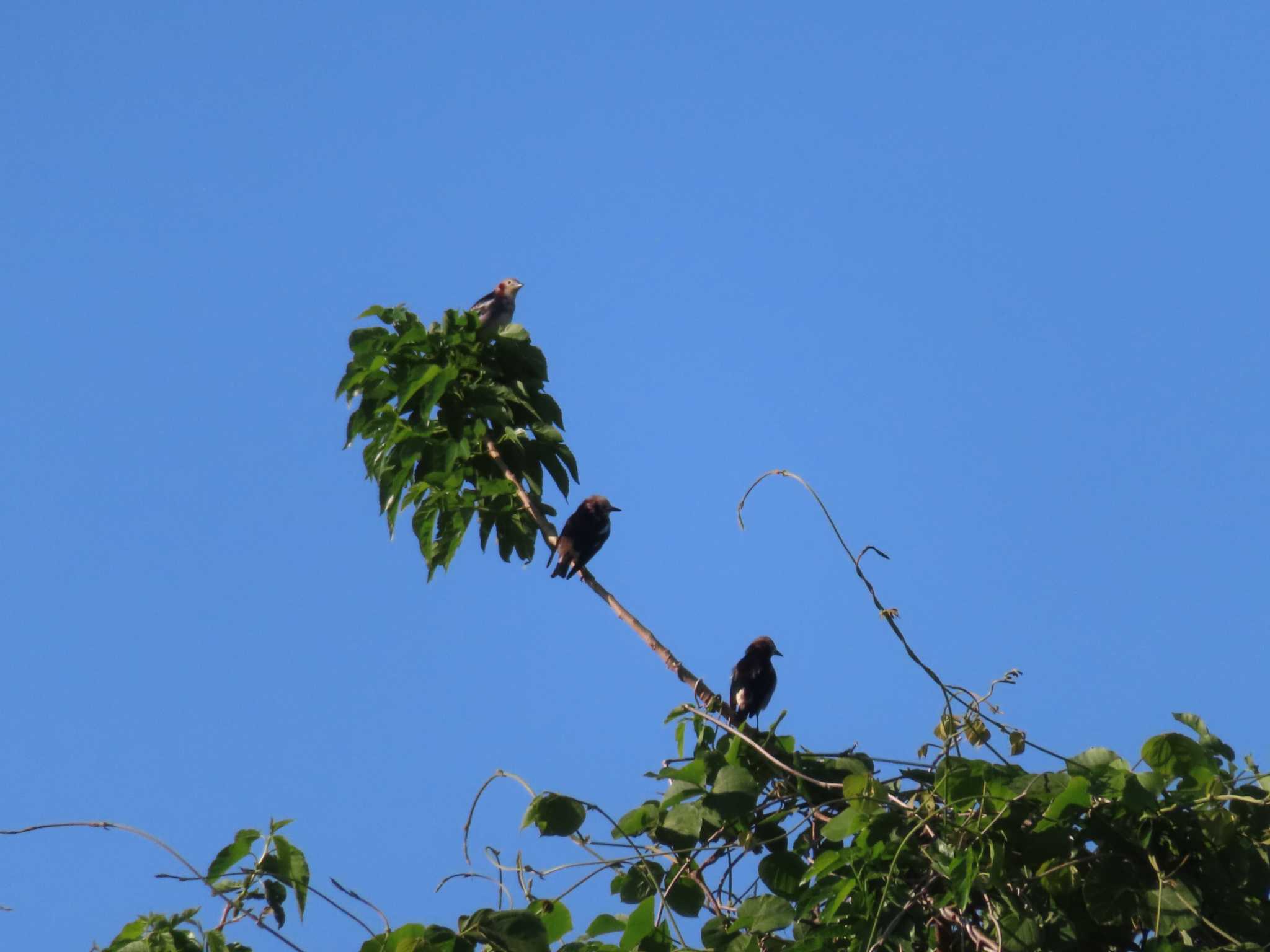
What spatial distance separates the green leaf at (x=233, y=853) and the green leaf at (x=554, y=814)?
824 mm

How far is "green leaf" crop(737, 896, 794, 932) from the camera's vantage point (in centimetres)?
375

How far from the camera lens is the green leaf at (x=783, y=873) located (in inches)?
158

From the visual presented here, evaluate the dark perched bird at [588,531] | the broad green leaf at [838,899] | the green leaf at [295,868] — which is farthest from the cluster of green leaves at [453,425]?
the dark perched bird at [588,531]

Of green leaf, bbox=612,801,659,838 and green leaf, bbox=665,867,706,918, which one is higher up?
green leaf, bbox=612,801,659,838

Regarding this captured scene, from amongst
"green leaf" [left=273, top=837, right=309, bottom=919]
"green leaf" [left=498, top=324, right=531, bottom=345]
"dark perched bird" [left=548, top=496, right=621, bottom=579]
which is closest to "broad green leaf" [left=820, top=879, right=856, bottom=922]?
"green leaf" [left=273, top=837, right=309, bottom=919]

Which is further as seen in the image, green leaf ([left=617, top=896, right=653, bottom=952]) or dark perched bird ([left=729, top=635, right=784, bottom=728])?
dark perched bird ([left=729, top=635, right=784, bottom=728])

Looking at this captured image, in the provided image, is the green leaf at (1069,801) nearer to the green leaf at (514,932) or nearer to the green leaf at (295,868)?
the green leaf at (514,932)

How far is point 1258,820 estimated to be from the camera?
3.59 metres

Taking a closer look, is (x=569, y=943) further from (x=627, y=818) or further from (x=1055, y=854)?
(x=1055, y=854)

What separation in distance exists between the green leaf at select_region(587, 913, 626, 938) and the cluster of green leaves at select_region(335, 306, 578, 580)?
2460mm

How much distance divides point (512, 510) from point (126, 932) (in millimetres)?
2553

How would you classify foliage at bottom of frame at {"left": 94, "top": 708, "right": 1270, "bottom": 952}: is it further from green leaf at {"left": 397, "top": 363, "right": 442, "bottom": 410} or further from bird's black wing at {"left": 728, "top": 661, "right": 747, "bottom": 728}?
bird's black wing at {"left": 728, "top": 661, "right": 747, "bottom": 728}

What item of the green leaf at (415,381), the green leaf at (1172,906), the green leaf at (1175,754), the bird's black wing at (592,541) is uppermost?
the bird's black wing at (592,541)

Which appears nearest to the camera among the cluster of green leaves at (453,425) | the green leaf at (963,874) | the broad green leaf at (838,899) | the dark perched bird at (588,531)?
the green leaf at (963,874)
